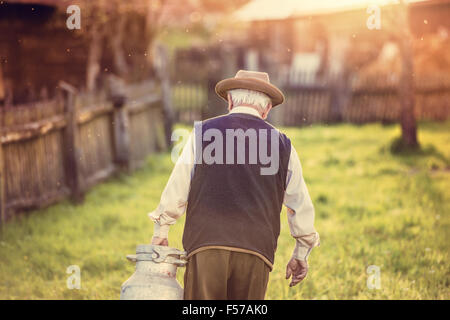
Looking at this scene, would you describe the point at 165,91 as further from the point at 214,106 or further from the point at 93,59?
the point at 214,106

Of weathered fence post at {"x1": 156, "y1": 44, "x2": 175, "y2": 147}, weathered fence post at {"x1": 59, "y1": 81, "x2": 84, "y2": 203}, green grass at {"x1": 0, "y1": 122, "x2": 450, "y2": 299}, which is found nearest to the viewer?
green grass at {"x1": 0, "y1": 122, "x2": 450, "y2": 299}

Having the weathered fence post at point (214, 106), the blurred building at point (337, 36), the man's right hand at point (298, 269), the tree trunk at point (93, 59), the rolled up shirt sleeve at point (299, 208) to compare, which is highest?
the blurred building at point (337, 36)

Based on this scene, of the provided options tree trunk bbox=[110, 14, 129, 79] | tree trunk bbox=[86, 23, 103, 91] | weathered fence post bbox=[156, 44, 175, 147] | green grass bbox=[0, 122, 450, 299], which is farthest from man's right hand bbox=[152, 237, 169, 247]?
tree trunk bbox=[110, 14, 129, 79]

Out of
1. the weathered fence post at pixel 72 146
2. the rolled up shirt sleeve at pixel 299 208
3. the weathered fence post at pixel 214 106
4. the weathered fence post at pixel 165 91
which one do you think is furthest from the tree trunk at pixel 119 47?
the rolled up shirt sleeve at pixel 299 208

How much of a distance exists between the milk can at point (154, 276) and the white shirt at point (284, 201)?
19cm

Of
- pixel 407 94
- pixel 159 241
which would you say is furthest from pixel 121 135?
pixel 159 241

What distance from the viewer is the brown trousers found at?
251 centimetres

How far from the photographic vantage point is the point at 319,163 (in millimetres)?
8391

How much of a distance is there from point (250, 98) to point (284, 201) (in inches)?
23.5

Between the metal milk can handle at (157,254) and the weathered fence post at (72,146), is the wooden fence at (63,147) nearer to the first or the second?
the weathered fence post at (72,146)

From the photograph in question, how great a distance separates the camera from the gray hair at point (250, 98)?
268 cm

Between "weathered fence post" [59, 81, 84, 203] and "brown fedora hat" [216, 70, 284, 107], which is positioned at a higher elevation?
"brown fedora hat" [216, 70, 284, 107]

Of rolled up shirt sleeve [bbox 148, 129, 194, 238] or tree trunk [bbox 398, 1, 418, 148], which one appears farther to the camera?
tree trunk [bbox 398, 1, 418, 148]

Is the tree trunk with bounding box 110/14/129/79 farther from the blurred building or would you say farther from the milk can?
the milk can
